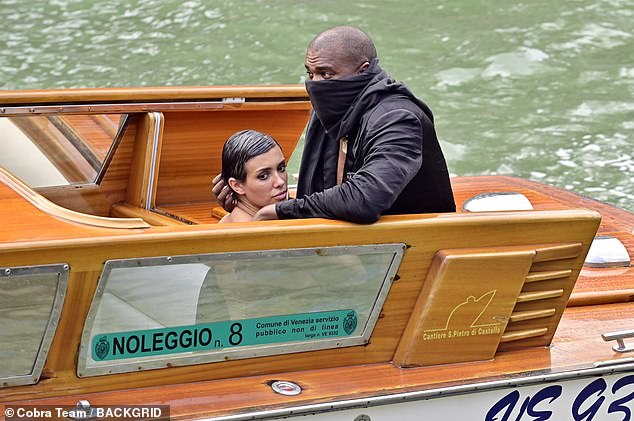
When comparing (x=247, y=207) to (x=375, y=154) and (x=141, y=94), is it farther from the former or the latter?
(x=141, y=94)

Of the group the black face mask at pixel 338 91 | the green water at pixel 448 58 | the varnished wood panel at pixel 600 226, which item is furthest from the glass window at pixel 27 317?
the green water at pixel 448 58

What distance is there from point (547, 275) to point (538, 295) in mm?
75

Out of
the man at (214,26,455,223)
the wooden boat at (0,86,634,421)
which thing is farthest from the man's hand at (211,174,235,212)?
the wooden boat at (0,86,634,421)

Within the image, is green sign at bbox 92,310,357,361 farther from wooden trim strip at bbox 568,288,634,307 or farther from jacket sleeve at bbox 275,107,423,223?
wooden trim strip at bbox 568,288,634,307

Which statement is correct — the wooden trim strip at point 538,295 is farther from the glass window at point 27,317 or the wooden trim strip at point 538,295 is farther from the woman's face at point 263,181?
the glass window at point 27,317

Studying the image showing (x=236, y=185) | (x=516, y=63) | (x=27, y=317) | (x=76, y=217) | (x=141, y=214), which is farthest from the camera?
(x=516, y=63)

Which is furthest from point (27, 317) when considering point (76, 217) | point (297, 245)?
point (297, 245)

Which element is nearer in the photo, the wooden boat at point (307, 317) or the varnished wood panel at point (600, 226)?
the wooden boat at point (307, 317)

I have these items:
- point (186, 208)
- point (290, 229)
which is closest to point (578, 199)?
point (186, 208)

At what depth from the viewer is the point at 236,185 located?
3.39 meters

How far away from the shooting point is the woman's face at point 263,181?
3348mm

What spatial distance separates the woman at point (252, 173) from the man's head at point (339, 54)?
11.6 inches


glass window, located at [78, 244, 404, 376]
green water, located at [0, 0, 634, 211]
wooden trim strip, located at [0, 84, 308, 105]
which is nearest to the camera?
glass window, located at [78, 244, 404, 376]

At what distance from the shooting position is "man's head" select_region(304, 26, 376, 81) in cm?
336
